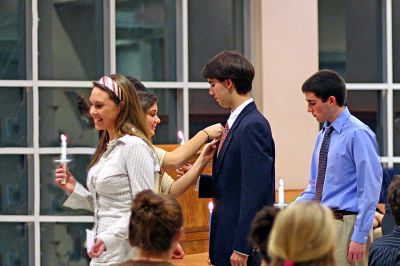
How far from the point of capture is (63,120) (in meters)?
7.58

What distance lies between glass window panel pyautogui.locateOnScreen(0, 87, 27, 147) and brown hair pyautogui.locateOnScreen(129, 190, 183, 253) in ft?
13.8

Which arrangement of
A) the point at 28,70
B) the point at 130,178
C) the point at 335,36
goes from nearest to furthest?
1. the point at 130,178
2. the point at 28,70
3. the point at 335,36

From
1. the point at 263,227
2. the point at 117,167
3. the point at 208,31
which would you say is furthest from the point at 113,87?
the point at 208,31

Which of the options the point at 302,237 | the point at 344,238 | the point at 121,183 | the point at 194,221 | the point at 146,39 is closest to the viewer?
the point at 302,237

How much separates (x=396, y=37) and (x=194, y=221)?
8.88 ft

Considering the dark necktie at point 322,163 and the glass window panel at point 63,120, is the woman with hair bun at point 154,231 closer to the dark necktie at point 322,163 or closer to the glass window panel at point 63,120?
the dark necktie at point 322,163

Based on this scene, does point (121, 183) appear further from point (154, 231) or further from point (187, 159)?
point (154, 231)

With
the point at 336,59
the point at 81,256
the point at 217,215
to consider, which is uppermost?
the point at 336,59

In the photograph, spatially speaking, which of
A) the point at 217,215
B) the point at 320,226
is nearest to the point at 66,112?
the point at 217,215

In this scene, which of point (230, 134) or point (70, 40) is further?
point (70, 40)

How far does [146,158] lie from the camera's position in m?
4.37

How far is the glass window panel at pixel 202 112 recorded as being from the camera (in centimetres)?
779

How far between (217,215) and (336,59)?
359 centimetres

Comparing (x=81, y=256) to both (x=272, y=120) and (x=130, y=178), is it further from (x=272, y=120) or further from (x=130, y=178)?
(x=130, y=178)
